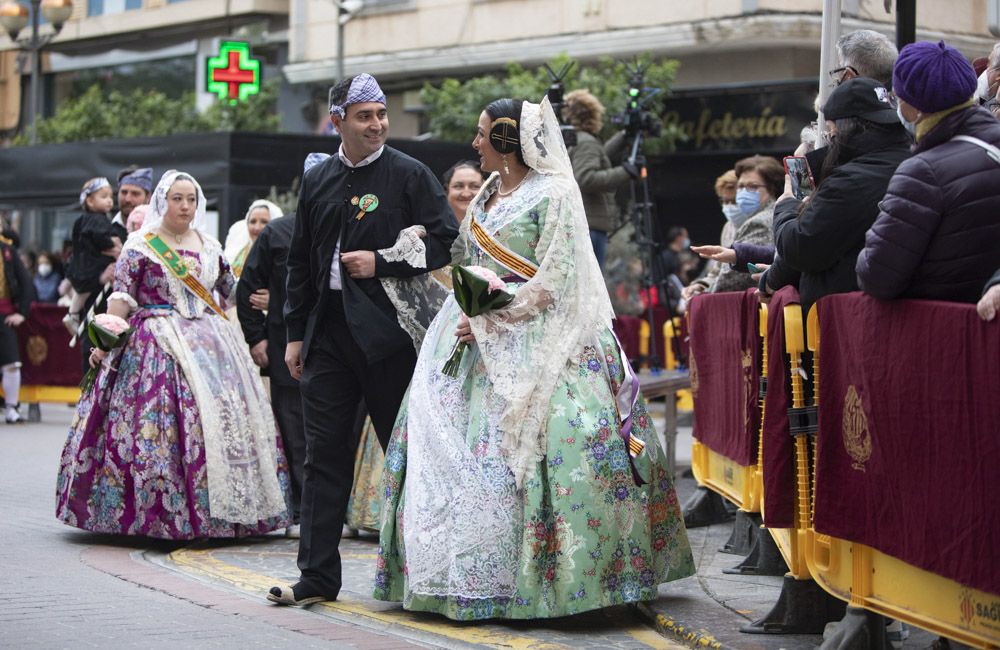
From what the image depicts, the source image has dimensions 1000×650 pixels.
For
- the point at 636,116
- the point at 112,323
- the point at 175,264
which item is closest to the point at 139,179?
the point at 175,264

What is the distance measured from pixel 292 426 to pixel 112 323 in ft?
4.35

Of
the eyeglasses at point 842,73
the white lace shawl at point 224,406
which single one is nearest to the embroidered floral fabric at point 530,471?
the eyeglasses at point 842,73

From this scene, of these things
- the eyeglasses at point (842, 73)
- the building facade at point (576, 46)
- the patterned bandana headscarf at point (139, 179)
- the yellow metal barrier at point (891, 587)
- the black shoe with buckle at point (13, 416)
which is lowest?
the black shoe with buckle at point (13, 416)

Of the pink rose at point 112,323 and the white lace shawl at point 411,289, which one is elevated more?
the white lace shawl at point 411,289

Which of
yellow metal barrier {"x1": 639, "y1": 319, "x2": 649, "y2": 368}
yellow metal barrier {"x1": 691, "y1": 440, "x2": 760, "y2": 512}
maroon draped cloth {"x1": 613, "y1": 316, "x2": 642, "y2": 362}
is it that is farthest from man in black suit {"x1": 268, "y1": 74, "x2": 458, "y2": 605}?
yellow metal barrier {"x1": 639, "y1": 319, "x2": 649, "y2": 368}

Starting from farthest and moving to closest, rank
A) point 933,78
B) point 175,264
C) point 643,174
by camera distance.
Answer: point 643,174 → point 175,264 → point 933,78

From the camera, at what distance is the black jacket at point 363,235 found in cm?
718

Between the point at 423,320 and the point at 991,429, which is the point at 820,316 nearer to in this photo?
the point at 991,429

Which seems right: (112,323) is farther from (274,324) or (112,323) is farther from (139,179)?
(139,179)

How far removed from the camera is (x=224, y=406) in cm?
912

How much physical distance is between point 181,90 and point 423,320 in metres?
29.3

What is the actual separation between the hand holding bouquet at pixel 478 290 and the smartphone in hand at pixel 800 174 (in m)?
1.25

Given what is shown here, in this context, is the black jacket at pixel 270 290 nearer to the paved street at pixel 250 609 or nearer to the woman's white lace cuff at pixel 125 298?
the woman's white lace cuff at pixel 125 298

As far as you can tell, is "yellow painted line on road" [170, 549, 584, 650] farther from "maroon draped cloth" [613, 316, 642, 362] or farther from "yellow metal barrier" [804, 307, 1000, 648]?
"maroon draped cloth" [613, 316, 642, 362]
